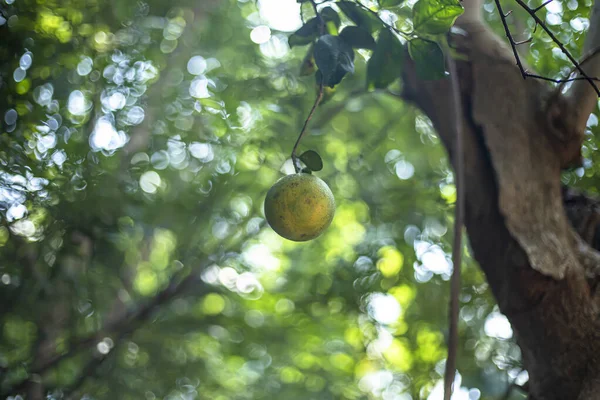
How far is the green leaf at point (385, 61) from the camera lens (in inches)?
54.7

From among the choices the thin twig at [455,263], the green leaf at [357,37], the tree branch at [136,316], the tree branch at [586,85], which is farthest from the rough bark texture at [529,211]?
the tree branch at [136,316]

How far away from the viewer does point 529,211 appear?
Result: 1.59m

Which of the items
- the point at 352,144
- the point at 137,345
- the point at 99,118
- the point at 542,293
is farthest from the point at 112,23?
the point at 542,293

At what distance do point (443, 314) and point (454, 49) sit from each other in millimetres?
1640

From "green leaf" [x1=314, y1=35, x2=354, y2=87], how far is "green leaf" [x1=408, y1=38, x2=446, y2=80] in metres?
0.16

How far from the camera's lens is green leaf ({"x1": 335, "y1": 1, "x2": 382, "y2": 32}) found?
4.56 feet

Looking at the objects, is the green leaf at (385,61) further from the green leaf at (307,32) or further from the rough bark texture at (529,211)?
the rough bark texture at (529,211)

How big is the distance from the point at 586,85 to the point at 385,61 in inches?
25.5

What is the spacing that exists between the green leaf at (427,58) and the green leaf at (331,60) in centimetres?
16

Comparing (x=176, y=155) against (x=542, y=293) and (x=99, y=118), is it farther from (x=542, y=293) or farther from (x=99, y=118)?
(x=542, y=293)

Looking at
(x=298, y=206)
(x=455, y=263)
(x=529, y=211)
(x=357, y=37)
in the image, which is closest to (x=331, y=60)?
(x=357, y=37)

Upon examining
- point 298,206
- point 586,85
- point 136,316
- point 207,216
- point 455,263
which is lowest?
point 136,316

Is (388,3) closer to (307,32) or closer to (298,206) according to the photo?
(307,32)

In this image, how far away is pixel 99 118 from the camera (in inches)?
106
